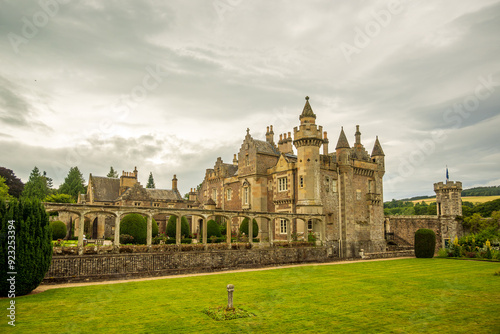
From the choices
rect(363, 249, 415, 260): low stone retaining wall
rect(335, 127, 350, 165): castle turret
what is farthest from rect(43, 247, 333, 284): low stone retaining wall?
Answer: rect(335, 127, 350, 165): castle turret

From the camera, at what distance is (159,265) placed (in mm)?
22812

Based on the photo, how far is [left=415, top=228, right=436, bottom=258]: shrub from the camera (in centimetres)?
3688

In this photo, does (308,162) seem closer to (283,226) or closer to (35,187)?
(283,226)

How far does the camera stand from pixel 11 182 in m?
58.8

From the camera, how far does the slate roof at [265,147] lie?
42500mm

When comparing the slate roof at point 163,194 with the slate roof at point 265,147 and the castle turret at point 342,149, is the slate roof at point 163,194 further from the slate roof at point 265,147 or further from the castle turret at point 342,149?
the castle turret at point 342,149

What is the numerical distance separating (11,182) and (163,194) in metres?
25.6

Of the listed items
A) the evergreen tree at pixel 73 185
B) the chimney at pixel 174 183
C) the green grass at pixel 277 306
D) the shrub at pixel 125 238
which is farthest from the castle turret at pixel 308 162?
the evergreen tree at pixel 73 185

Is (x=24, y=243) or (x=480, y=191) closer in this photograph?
(x=24, y=243)

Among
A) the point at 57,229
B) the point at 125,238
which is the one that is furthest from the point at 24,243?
the point at 57,229

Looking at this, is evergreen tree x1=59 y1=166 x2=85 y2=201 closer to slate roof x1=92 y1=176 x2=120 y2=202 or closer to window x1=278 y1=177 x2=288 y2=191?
slate roof x1=92 y1=176 x2=120 y2=202

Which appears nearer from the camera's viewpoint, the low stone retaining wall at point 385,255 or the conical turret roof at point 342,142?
the low stone retaining wall at point 385,255

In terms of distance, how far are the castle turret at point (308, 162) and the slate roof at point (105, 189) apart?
29.8 meters

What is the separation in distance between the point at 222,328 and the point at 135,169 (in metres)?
48.6
